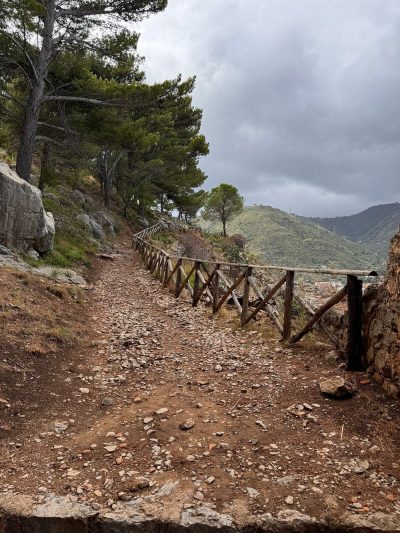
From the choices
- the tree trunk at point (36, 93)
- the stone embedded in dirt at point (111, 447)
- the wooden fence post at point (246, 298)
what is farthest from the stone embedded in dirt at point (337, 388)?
the tree trunk at point (36, 93)

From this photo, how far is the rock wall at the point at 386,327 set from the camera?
4918 mm

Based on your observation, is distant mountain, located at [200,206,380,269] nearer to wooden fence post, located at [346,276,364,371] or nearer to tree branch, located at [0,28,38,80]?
tree branch, located at [0,28,38,80]

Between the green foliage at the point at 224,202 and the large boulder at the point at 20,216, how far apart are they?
3662 centimetres

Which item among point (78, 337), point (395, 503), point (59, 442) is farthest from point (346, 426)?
point (78, 337)

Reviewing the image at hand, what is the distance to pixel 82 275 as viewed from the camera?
13.8 meters

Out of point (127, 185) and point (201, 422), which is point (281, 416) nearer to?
point (201, 422)

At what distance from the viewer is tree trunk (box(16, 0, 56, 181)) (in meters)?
14.5

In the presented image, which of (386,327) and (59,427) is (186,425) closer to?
(59,427)

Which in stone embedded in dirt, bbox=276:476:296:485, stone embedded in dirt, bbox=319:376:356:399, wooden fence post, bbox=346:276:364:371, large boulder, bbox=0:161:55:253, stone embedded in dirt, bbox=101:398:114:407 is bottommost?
stone embedded in dirt, bbox=101:398:114:407

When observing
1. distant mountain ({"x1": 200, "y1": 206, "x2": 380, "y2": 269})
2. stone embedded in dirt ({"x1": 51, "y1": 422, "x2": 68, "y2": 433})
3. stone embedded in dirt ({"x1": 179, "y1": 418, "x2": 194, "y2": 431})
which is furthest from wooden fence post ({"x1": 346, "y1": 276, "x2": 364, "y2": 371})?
distant mountain ({"x1": 200, "y1": 206, "x2": 380, "y2": 269})

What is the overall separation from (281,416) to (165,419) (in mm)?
1598

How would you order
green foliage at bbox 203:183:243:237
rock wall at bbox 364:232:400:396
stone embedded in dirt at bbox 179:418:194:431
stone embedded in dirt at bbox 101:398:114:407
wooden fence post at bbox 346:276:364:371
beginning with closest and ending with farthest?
stone embedded in dirt at bbox 179:418:194:431 < rock wall at bbox 364:232:400:396 < stone embedded in dirt at bbox 101:398:114:407 < wooden fence post at bbox 346:276:364:371 < green foliage at bbox 203:183:243:237

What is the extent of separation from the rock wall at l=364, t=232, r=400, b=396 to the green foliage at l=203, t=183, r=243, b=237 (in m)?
43.1

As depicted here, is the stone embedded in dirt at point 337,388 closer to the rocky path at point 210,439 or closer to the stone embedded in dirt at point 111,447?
the rocky path at point 210,439
